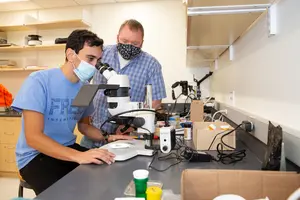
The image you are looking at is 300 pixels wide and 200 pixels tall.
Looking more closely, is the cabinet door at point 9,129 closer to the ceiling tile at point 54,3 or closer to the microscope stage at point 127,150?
the ceiling tile at point 54,3

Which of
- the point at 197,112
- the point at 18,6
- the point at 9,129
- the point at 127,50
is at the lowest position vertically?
the point at 9,129

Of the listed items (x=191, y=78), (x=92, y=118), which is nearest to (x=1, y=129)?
(x=92, y=118)

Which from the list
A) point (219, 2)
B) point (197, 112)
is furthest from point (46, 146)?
point (197, 112)

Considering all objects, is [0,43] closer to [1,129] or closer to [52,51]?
[52,51]

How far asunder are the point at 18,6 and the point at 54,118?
321cm

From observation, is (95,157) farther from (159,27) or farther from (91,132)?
(159,27)

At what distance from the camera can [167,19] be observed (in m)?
3.61

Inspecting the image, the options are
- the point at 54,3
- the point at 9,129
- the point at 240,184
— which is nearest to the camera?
the point at 240,184

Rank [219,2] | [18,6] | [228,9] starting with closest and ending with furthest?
[219,2] < [228,9] < [18,6]

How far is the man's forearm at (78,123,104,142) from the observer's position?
1627mm

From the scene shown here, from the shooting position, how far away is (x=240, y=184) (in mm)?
598

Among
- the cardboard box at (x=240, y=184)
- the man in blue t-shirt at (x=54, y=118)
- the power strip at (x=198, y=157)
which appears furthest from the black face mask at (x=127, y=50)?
the cardboard box at (x=240, y=184)

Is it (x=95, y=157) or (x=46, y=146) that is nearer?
(x=95, y=157)

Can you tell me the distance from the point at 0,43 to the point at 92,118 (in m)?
2.82
